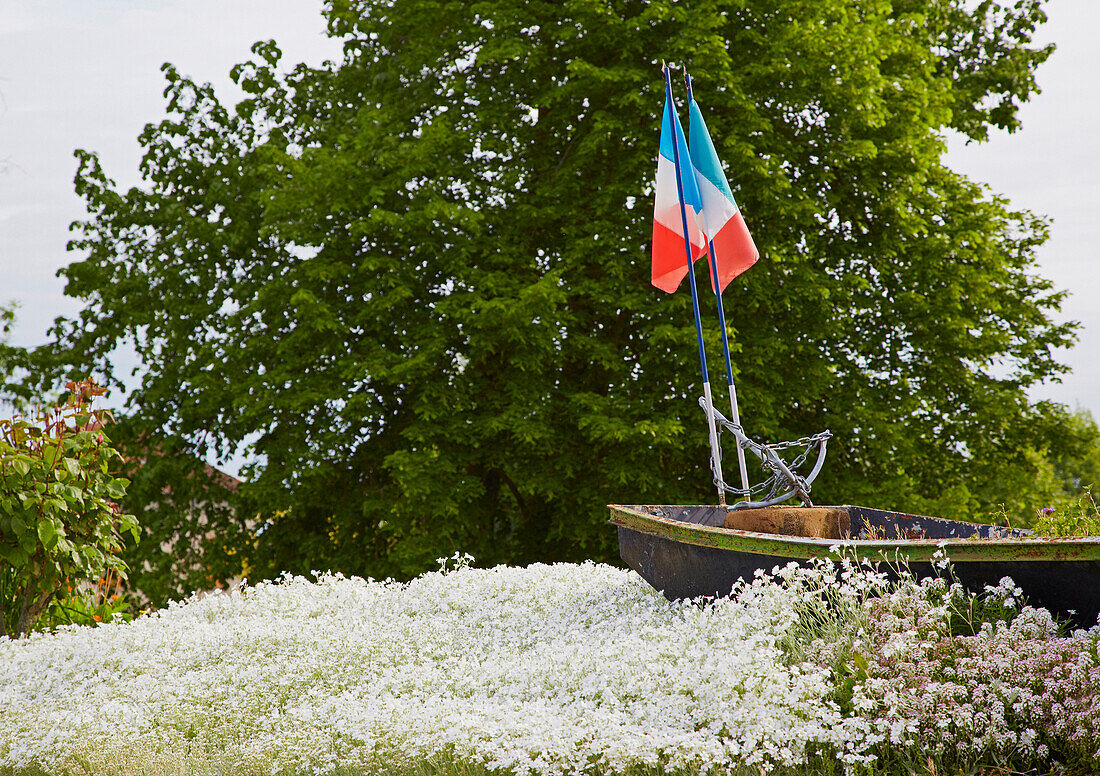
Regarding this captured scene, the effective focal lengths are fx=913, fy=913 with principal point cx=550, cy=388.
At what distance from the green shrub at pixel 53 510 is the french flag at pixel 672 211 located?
17.8ft

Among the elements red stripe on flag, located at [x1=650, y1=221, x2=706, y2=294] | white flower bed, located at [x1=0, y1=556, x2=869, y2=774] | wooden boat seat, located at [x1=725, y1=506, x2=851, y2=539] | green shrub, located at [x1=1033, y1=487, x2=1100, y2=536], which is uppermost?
red stripe on flag, located at [x1=650, y1=221, x2=706, y2=294]

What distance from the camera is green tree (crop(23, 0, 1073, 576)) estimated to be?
11.7 metres

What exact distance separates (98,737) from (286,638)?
1502 mm

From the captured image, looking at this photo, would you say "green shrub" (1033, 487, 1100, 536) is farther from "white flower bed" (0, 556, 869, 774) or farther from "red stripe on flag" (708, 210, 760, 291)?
"red stripe on flag" (708, 210, 760, 291)

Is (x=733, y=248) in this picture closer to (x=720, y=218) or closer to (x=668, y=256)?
(x=720, y=218)

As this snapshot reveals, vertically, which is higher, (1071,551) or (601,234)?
(601,234)

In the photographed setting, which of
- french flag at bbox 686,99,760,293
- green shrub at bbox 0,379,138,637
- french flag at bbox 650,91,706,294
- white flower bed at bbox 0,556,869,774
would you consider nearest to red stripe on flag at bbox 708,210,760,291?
french flag at bbox 686,99,760,293

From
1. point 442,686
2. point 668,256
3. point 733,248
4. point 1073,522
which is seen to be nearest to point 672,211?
point 668,256

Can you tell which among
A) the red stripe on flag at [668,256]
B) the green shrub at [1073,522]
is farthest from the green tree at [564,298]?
the green shrub at [1073,522]

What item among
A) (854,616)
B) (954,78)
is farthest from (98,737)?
(954,78)

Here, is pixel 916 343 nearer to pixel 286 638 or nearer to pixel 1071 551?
pixel 1071 551

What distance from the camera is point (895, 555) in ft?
16.8

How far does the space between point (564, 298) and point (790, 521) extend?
499 cm

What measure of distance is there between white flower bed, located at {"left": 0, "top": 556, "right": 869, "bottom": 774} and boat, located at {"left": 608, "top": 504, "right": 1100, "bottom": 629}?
0.33 meters
